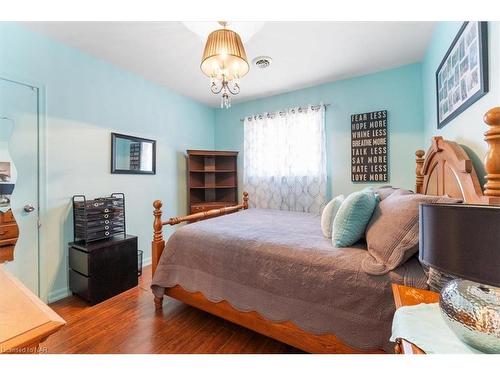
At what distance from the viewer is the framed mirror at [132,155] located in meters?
2.64

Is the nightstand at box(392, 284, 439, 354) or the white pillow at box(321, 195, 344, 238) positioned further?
the white pillow at box(321, 195, 344, 238)

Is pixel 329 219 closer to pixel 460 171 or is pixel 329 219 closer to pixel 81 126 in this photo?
pixel 460 171

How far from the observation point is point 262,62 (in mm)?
2514

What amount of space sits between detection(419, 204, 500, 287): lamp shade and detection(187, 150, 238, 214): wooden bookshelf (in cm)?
316

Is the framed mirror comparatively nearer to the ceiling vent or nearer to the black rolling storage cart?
the black rolling storage cart

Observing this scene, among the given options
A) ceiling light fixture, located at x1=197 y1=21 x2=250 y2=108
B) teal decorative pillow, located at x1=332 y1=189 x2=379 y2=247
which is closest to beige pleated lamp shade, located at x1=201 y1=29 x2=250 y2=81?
ceiling light fixture, located at x1=197 y1=21 x2=250 y2=108

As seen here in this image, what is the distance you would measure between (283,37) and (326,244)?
188 cm

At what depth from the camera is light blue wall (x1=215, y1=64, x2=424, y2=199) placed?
2602 mm

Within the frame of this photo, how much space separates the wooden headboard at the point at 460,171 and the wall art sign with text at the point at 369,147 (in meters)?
0.53

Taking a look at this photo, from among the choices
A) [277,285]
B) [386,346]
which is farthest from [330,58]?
[386,346]

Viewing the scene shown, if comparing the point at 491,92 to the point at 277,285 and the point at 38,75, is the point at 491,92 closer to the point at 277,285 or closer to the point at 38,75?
the point at 277,285

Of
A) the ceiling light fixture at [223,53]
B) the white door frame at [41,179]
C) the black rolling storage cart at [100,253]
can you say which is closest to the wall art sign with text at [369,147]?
the ceiling light fixture at [223,53]

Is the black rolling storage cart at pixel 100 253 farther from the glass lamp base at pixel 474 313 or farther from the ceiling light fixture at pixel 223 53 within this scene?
the glass lamp base at pixel 474 313

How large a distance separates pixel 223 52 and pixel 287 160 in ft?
6.81
